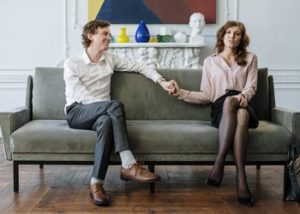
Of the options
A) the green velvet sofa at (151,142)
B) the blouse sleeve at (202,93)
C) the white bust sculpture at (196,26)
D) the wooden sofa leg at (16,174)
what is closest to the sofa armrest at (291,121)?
the green velvet sofa at (151,142)

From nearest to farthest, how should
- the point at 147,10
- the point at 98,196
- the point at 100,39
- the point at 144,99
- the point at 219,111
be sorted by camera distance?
1. the point at 98,196
2. the point at 219,111
3. the point at 100,39
4. the point at 144,99
5. the point at 147,10

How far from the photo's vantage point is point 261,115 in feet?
9.98

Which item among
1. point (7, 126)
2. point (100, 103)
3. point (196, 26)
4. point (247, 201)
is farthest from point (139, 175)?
point (196, 26)

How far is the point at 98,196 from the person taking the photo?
235 centimetres

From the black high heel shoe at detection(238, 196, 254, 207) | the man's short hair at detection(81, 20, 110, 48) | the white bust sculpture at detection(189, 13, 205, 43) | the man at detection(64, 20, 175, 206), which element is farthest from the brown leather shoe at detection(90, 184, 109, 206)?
the white bust sculpture at detection(189, 13, 205, 43)

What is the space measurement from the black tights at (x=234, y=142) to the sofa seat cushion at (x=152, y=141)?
106 millimetres

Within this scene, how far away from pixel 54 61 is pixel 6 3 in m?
0.85

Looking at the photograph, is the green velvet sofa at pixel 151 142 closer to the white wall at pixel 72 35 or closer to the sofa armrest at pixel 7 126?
the sofa armrest at pixel 7 126

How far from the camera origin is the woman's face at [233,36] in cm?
282

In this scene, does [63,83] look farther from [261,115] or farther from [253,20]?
[253,20]

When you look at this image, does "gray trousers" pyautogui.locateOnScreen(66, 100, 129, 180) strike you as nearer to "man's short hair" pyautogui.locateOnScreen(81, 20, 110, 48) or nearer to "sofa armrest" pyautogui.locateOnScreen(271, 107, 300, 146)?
"man's short hair" pyautogui.locateOnScreen(81, 20, 110, 48)

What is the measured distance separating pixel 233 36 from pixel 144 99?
2.40ft

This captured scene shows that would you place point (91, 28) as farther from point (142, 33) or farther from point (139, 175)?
point (142, 33)

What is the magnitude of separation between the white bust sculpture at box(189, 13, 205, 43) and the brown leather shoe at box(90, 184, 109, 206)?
2.93 meters
